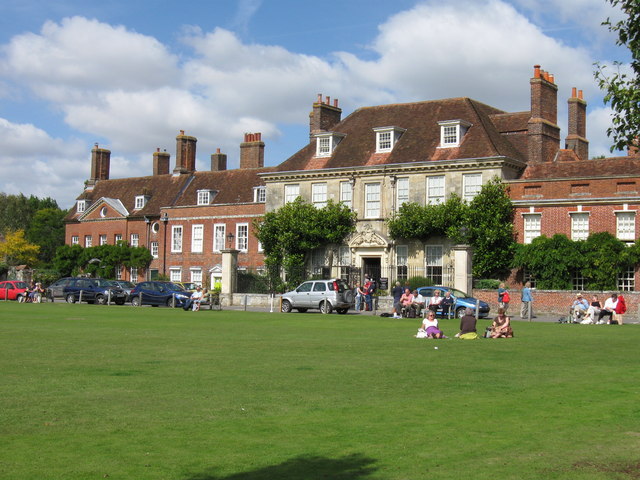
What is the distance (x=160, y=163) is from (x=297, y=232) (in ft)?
80.8

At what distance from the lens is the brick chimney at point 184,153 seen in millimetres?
66250

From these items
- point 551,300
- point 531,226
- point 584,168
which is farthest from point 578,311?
point 584,168

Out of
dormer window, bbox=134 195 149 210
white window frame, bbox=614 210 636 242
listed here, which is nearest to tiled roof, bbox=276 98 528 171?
white window frame, bbox=614 210 636 242

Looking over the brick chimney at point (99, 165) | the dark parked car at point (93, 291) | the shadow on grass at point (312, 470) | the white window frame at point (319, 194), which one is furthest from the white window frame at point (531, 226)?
the brick chimney at point (99, 165)

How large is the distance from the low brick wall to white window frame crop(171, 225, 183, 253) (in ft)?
90.5

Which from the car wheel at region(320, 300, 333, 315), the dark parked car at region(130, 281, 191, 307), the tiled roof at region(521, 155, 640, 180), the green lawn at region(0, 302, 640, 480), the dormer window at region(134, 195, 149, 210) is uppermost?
the dormer window at region(134, 195, 149, 210)

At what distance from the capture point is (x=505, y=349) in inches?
758

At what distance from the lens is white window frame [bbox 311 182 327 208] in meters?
50.3

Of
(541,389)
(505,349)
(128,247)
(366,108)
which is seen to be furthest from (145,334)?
(128,247)

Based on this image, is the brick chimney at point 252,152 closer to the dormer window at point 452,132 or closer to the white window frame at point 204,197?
the white window frame at point 204,197

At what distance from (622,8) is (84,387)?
884 centimetres

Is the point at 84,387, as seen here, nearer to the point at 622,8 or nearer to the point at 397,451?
the point at 397,451

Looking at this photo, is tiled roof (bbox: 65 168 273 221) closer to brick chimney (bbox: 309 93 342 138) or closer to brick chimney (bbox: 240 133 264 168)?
brick chimney (bbox: 240 133 264 168)

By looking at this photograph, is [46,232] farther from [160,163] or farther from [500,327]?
[500,327]
